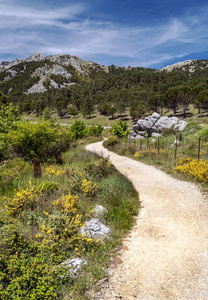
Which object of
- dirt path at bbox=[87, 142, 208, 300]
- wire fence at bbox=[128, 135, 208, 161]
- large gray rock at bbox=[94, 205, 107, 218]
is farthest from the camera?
wire fence at bbox=[128, 135, 208, 161]

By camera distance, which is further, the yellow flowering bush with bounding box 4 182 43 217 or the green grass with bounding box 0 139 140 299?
the yellow flowering bush with bounding box 4 182 43 217

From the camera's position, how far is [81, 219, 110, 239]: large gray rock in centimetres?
444

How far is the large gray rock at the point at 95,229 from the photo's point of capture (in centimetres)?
444

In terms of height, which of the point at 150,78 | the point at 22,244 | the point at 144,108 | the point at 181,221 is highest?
the point at 150,78

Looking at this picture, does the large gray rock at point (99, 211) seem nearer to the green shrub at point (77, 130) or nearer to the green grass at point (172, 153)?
the green grass at point (172, 153)

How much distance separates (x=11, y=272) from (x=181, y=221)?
4.53 m

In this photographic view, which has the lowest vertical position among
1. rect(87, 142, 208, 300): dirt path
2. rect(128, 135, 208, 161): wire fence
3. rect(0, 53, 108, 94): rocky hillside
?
rect(87, 142, 208, 300): dirt path

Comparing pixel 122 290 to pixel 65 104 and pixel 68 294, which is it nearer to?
pixel 68 294

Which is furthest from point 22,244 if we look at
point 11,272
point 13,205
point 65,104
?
point 65,104

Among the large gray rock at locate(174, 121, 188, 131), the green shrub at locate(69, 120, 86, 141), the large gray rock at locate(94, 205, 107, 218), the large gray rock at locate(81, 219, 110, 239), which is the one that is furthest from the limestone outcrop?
the large gray rock at locate(81, 219, 110, 239)

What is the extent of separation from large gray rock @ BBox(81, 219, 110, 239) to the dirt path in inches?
22.3

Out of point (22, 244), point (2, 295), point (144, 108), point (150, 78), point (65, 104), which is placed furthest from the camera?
point (150, 78)

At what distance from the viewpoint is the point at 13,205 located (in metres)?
5.36

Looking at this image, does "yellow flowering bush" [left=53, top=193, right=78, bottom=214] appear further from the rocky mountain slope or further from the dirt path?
the rocky mountain slope
